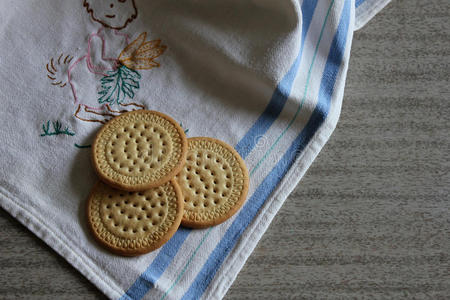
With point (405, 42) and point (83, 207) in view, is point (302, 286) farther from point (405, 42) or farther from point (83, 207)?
point (405, 42)

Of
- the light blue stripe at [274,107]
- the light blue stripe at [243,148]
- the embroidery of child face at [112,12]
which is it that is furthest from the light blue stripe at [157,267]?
the embroidery of child face at [112,12]

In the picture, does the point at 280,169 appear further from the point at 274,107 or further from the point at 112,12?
the point at 112,12

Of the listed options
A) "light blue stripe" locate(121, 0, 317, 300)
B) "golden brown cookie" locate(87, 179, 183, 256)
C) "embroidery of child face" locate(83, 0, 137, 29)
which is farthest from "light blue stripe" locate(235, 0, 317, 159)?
"embroidery of child face" locate(83, 0, 137, 29)

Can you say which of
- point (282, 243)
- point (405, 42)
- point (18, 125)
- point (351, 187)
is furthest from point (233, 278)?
point (405, 42)

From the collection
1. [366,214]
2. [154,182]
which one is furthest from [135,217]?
[366,214]

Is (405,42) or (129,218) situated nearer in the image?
(129,218)

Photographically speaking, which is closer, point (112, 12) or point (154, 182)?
point (154, 182)

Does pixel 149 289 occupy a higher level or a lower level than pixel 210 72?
lower
